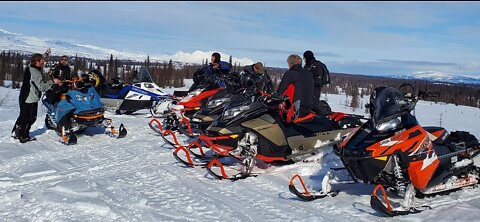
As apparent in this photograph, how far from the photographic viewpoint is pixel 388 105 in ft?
15.1

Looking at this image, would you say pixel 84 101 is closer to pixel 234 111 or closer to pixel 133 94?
pixel 133 94

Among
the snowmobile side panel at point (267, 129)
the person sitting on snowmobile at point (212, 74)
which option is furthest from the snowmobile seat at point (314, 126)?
the person sitting on snowmobile at point (212, 74)

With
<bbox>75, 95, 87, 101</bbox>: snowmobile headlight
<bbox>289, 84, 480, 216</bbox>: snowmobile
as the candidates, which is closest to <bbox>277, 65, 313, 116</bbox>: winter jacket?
<bbox>289, 84, 480, 216</bbox>: snowmobile

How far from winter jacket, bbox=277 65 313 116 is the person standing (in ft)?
14.2

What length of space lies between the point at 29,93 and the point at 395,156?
652 centimetres

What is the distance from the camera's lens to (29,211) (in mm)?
4359

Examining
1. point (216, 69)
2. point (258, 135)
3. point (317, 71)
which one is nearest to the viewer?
point (258, 135)

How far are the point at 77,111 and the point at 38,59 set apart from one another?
1139 millimetres

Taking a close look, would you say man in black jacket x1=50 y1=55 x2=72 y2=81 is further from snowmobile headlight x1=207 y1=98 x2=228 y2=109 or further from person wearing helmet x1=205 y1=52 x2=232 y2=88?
snowmobile headlight x1=207 y1=98 x2=228 y2=109

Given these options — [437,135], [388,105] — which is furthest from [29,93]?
[437,135]

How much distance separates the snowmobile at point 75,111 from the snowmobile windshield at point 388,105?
530 cm

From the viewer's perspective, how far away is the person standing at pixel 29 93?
8148mm

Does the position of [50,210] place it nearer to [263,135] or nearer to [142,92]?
[263,135]

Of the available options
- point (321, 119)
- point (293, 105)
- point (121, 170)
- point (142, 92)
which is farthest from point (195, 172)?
point (142, 92)
